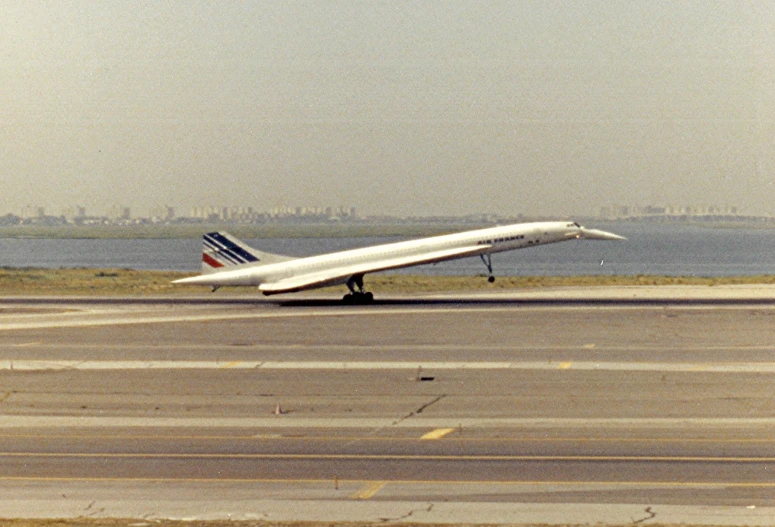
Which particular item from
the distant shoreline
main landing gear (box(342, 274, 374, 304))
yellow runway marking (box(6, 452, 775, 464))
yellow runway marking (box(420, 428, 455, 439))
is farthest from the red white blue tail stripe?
yellow runway marking (box(6, 452, 775, 464))

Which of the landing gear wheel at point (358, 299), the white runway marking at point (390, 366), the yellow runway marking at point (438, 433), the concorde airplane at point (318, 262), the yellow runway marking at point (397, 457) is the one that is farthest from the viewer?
the concorde airplane at point (318, 262)

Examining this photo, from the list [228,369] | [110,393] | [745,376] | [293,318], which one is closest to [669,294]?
Answer: [293,318]

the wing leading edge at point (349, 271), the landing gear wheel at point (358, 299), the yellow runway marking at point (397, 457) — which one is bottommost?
the yellow runway marking at point (397, 457)

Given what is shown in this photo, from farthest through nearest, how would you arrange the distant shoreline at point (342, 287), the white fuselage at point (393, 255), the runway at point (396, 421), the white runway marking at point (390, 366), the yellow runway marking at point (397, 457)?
the distant shoreline at point (342, 287)
the white fuselage at point (393, 255)
the white runway marking at point (390, 366)
the yellow runway marking at point (397, 457)
the runway at point (396, 421)

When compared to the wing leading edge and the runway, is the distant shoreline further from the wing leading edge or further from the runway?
the runway

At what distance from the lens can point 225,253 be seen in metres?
59.6

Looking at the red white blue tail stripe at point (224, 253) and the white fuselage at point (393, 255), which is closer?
the white fuselage at point (393, 255)

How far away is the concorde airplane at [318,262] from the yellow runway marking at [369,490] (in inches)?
1619

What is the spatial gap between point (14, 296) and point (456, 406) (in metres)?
48.2

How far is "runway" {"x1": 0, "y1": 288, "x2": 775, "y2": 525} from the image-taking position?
15.6 metres

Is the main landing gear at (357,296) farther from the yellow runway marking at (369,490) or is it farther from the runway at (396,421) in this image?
the yellow runway marking at (369,490)

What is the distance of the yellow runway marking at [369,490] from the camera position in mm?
15812

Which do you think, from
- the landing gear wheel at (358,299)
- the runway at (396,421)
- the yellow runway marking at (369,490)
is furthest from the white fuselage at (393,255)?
the yellow runway marking at (369,490)

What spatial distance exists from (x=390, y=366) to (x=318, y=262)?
27630mm
